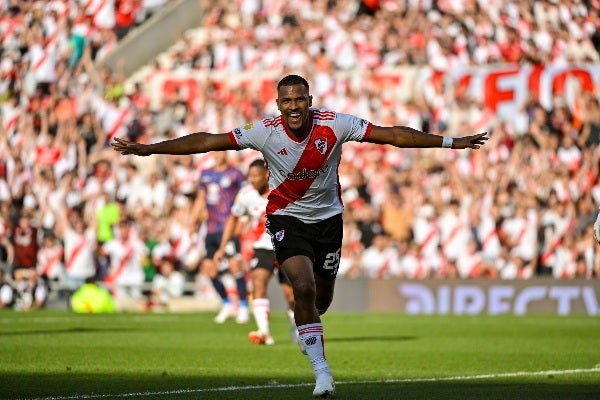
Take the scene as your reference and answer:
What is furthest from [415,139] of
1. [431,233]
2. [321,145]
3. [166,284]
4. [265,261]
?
[166,284]

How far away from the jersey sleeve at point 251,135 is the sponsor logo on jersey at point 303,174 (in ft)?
1.01

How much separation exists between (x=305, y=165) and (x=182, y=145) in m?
1.02

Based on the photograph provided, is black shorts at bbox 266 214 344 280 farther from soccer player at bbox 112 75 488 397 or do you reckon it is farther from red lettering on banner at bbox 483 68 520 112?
red lettering on banner at bbox 483 68 520 112

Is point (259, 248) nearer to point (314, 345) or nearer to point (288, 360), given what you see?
point (288, 360)

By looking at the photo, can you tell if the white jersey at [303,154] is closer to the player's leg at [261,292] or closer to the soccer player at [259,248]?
the soccer player at [259,248]

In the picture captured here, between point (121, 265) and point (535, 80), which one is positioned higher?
point (535, 80)

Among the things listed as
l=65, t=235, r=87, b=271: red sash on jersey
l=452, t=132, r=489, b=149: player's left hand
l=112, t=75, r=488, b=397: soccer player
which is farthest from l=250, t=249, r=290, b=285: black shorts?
l=65, t=235, r=87, b=271: red sash on jersey

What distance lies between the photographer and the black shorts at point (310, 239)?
10.9m

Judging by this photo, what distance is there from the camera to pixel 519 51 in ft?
95.2

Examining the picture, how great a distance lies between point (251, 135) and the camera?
10664 mm

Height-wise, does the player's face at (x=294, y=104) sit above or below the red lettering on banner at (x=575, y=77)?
below

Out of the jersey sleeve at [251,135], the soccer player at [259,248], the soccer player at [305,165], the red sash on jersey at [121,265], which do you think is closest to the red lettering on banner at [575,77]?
the red sash on jersey at [121,265]

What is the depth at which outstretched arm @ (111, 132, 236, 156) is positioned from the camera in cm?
→ 1022

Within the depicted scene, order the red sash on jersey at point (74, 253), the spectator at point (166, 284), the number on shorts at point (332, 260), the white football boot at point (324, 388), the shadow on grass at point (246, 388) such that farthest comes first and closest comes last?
the red sash on jersey at point (74, 253), the spectator at point (166, 284), the number on shorts at point (332, 260), the shadow on grass at point (246, 388), the white football boot at point (324, 388)
